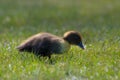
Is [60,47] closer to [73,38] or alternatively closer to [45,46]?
[45,46]

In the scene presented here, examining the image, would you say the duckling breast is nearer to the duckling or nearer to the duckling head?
the duckling

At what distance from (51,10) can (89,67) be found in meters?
16.2

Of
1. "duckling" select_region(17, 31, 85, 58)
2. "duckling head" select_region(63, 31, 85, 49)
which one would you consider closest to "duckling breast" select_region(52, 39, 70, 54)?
"duckling" select_region(17, 31, 85, 58)

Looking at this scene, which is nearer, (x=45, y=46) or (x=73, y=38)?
(x=45, y=46)

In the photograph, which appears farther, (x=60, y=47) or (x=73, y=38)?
(x=73, y=38)

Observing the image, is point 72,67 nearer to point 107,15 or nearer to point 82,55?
point 82,55

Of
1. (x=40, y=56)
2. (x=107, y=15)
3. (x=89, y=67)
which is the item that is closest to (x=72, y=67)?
(x=89, y=67)

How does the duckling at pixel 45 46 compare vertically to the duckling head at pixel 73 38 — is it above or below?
above

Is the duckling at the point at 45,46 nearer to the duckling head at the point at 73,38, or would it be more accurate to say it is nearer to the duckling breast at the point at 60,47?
the duckling breast at the point at 60,47

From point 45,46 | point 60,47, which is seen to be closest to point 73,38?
point 60,47

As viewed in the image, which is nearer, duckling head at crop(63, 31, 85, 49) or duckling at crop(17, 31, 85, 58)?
duckling at crop(17, 31, 85, 58)

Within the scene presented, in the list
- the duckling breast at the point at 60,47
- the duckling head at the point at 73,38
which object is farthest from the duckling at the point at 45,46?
the duckling head at the point at 73,38

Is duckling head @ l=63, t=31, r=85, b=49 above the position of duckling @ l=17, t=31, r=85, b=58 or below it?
below

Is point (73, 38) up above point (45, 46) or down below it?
below
